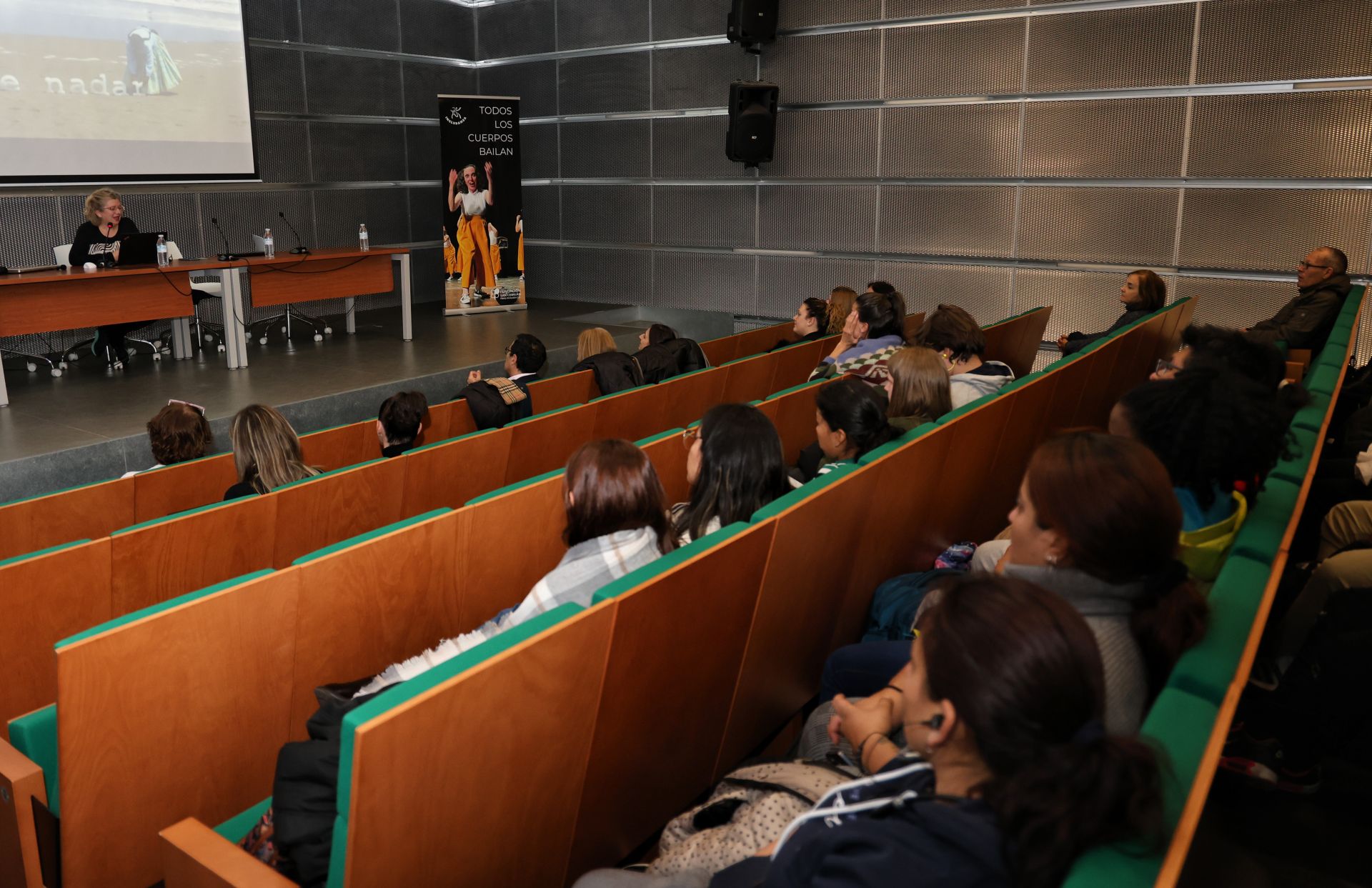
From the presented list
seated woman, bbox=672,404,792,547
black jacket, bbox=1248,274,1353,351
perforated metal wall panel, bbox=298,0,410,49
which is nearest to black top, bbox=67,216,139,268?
perforated metal wall panel, bbox=298,0,410,49

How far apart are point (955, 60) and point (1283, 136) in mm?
2325

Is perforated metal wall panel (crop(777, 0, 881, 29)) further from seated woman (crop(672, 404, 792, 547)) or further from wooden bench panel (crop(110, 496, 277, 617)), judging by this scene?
wooden bench panel (crop(110, 496, 277, 617))

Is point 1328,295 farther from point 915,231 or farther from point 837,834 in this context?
point 837,834

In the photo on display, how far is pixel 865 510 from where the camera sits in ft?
7.84

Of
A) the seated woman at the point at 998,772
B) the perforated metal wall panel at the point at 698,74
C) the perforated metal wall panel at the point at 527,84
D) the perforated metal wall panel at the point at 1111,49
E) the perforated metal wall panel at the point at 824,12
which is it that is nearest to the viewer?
the seated woman at the point at 998,772

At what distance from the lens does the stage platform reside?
467 cm

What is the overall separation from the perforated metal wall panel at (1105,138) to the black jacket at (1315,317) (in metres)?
1.64

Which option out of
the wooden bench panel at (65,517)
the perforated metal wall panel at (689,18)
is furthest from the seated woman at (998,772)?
the perforated metal wall panel at (689,18)

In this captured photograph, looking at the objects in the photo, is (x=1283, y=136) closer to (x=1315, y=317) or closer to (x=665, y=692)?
(x=1315, y=317)

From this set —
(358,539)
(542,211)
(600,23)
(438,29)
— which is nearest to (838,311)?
(358,539)

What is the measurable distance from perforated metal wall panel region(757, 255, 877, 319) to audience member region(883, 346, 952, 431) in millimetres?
4870

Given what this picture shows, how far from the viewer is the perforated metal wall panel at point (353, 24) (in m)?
8.71

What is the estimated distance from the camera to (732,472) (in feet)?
7.55

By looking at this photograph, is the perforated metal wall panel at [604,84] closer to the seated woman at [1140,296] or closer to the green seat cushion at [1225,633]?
the seated woman at [1140,296]
